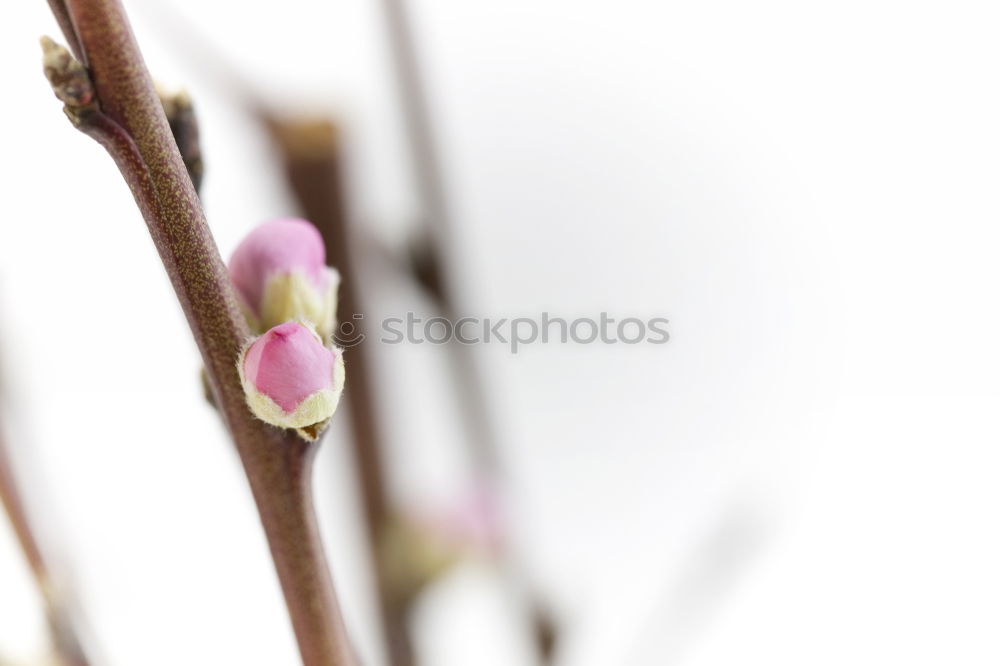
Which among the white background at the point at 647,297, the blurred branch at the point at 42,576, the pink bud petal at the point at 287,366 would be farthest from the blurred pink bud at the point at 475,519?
the pink bud petal at the point at 287,366

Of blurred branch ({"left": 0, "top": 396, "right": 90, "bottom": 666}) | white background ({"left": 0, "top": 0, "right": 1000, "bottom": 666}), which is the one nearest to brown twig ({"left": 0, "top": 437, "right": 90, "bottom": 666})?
blurred branch ({"left": 0, "top": 396, "right": 90, "bottom": 666})

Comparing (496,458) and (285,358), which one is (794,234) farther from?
(285,358)

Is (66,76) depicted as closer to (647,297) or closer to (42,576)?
(42,576)

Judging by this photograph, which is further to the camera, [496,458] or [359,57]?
[359,57]

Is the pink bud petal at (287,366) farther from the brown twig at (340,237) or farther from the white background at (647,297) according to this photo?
the white background at (647,297)

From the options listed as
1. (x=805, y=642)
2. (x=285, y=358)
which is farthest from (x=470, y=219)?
(x=285, y=358)

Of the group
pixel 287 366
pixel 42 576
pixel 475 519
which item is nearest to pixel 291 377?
pixel 287 366
